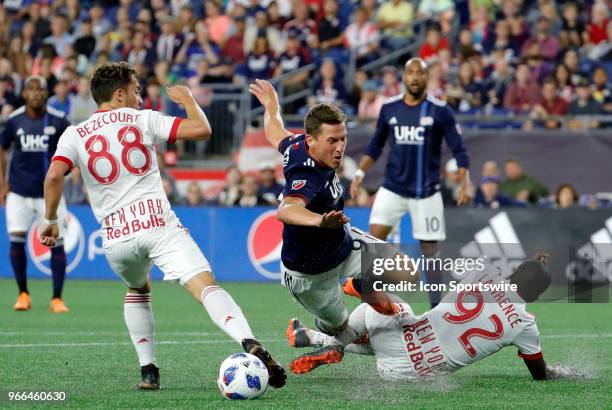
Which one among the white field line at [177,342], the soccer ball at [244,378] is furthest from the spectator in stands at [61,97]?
the soccer ball at [244,378]

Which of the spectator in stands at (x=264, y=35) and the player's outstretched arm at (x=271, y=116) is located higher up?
the spectator in stands at (x=264, y=35)

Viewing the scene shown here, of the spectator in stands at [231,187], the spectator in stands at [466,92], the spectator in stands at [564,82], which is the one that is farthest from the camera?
the spectator in stands at [466,92]

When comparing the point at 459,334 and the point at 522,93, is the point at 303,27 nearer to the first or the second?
the point at 522,93

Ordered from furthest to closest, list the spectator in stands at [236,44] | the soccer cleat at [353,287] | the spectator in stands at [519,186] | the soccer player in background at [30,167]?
the spectator in stands at [236,44] < the spectator in stands at [519,186] < the soccer player in background at [30,167] < the soccer cleat at [353,287]

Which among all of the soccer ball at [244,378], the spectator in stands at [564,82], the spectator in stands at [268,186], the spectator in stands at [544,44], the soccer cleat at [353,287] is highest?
the spectator in stands at [544,44]

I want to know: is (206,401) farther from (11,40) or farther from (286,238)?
(11,40)

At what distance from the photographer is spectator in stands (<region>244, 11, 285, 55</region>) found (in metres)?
22.0

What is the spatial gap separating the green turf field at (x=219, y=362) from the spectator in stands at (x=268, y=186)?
4.19m

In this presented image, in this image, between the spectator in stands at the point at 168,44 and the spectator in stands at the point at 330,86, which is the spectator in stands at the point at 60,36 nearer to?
the spectator in stands at the point at 168,44

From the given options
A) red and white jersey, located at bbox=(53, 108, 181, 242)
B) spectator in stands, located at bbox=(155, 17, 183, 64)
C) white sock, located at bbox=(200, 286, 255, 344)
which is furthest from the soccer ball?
spectator in stands, located at bbox=(155, 17, 183, 64)

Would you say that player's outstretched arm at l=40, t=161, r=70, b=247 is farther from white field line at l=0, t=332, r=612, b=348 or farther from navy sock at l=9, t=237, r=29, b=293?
navy sock at l=9, t=237, r=29, b=293

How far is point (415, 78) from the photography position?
12.0 metres

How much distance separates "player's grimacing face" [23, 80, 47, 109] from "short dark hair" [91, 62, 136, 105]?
18.5 ft

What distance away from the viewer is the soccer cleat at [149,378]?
24.7 ft
